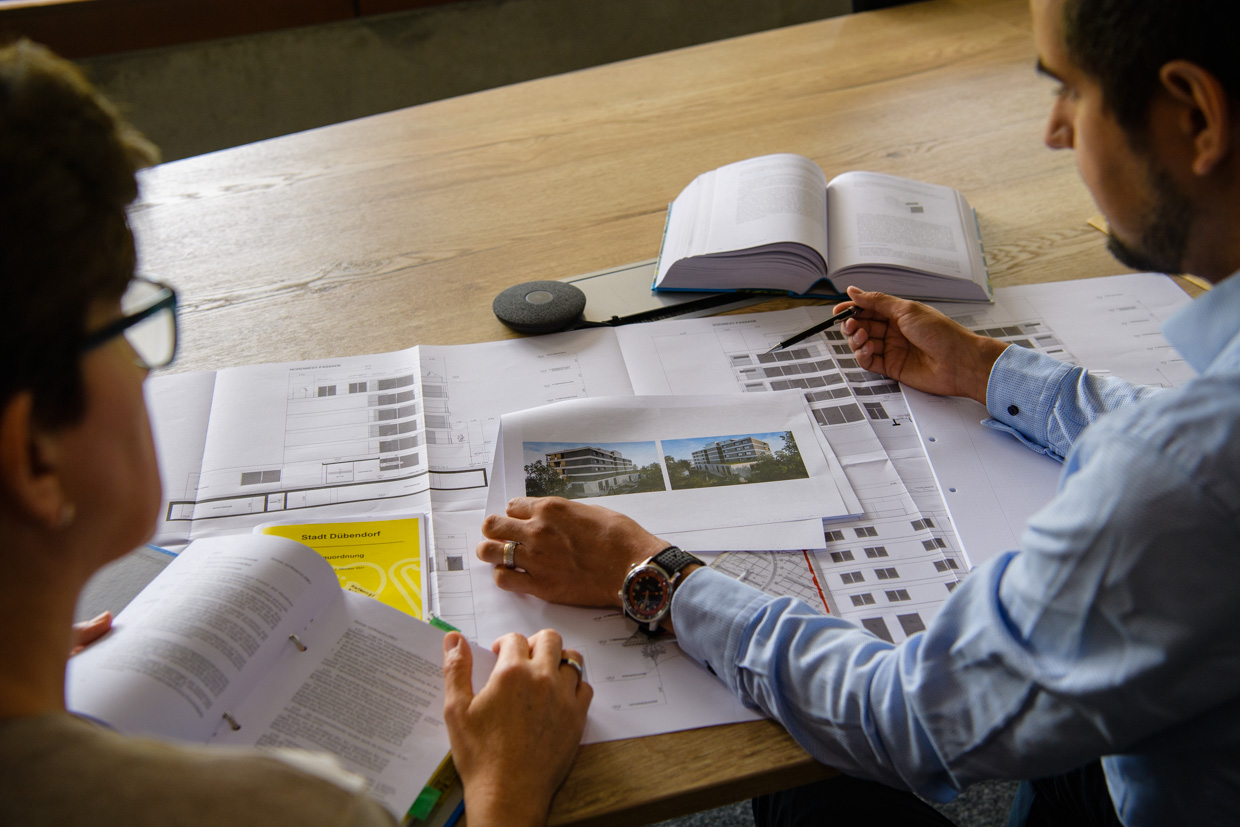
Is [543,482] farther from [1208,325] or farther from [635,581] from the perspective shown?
[1208,325]

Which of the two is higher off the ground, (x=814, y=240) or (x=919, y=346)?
(x=814, y=240)

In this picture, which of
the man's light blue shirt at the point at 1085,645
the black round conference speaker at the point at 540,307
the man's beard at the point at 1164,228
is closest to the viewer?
the man's light blue shirt at the point at 1085,645

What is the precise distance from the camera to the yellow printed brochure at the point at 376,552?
81cm

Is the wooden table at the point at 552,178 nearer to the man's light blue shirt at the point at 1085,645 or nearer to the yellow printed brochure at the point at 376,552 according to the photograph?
the yellow printed brochure at the point at 376,552

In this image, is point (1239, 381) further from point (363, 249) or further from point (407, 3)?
point (407, 3)

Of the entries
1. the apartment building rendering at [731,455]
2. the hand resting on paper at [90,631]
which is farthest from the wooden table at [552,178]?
the hand resting on paper at [90,631]

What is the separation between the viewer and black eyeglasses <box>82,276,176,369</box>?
1.61ft

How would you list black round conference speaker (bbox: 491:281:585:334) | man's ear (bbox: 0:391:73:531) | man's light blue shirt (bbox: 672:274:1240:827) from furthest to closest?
black round conference speaker (bbox: 491:281:585:334), man's light blue shirt (bbox: 672:274:1240:827), man's ear (bbox: 0:391:73:531)

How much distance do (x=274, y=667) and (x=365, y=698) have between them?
0.27 ft

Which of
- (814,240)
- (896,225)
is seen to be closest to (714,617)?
(814,240)

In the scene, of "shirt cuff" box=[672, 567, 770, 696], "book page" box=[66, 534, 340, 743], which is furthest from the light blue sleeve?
"book page" box=[66, 534, 340, 743]

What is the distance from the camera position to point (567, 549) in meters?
0.82

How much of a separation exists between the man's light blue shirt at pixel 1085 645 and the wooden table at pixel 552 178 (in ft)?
2.05

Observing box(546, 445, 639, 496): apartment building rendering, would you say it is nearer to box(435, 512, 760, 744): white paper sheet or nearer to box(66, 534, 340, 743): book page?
box(435, 512, 760, 744): white paper sheet
